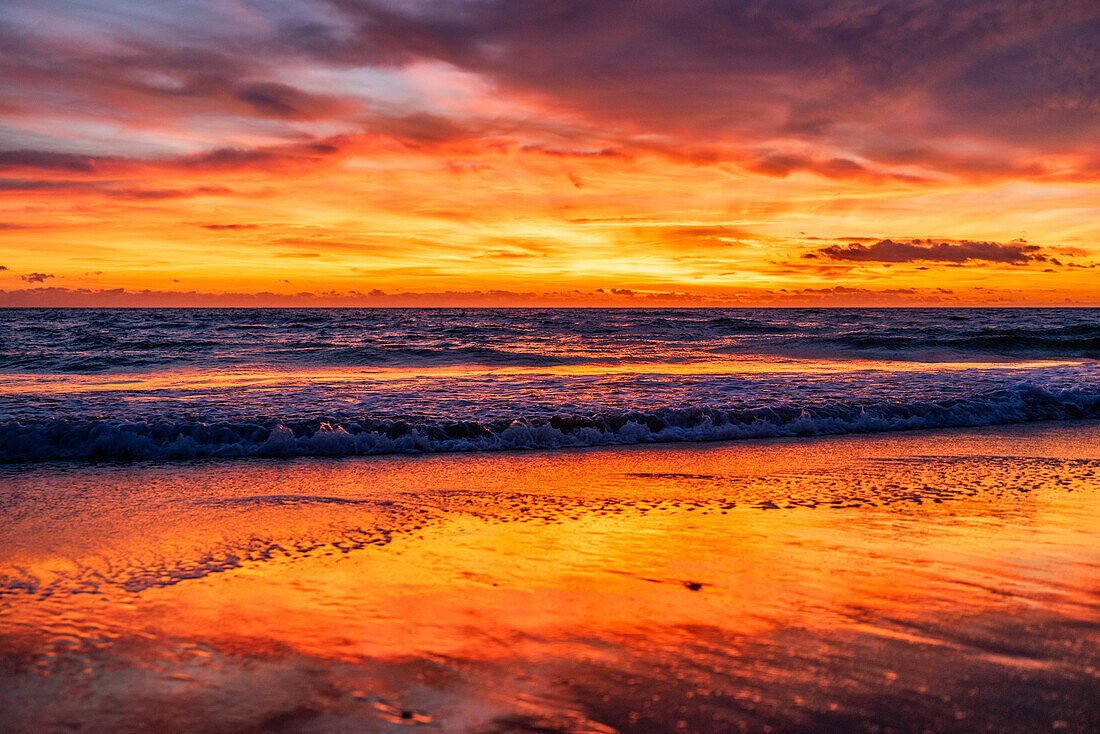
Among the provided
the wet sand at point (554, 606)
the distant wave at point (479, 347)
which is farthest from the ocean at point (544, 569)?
the distant wave at point (479, 347)

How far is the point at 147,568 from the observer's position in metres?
4.82

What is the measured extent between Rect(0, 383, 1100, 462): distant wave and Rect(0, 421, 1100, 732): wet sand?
2239 millimetres

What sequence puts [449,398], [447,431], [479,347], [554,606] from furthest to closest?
[479,347]
[449,398]
[447,431]
[554,606]

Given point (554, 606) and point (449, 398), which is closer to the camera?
point (554, 606)

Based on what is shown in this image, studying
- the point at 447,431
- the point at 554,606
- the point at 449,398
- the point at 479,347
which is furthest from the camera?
the point at 479,347

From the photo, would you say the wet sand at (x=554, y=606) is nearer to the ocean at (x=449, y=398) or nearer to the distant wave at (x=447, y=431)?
the distant wave at (x=447, y=431)

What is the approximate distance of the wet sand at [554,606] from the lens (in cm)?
293

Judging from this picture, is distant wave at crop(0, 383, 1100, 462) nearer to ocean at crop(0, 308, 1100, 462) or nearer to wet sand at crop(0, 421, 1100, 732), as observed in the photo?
ocean at crop(0, 308, 1100, 462)

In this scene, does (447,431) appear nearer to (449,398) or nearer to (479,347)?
(449,398)

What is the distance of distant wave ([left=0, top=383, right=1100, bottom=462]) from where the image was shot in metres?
9.73

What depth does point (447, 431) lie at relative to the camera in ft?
34.9

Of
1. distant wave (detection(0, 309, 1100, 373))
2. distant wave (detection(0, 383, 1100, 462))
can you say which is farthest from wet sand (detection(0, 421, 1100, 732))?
distant wave (detection(0, 309, 1100, 373))

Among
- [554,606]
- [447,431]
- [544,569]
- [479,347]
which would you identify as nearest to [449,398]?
[447,431]

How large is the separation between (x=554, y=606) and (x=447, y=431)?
6760 mm
